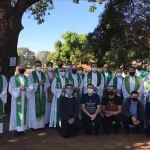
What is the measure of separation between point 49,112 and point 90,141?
85.0 inches

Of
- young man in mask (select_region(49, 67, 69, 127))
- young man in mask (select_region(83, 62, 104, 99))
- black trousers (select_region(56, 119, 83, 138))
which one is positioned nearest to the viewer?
black trousers (select_region(56, 119, 83, 138))

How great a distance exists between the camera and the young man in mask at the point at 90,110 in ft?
29.5

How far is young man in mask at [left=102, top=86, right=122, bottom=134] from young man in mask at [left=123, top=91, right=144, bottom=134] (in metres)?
0.20

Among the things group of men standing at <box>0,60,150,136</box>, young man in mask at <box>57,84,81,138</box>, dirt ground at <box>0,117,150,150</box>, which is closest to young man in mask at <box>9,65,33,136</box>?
group of men standing at <box>0,60,150,136</box>

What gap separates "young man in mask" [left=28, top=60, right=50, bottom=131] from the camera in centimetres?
941

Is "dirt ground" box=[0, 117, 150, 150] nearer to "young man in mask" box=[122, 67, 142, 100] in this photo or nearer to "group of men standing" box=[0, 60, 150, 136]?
"group of men standing" box=[0, 60, 150, 136]

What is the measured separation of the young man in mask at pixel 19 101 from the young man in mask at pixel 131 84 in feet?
9.74

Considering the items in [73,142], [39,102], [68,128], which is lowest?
[73,142]

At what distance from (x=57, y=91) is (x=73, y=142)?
1.89 metres

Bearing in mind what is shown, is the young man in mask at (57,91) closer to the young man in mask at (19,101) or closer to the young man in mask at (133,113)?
the young man in mask at (19,101)

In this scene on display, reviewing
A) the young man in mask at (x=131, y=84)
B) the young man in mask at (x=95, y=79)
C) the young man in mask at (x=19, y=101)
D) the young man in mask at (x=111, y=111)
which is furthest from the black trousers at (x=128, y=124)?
the young man in mask at (x=19, y=101)

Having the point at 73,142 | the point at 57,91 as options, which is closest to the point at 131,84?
the point at 57,91

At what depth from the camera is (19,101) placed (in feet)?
29.4

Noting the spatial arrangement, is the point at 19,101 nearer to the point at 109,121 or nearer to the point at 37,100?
the point at 37,100
